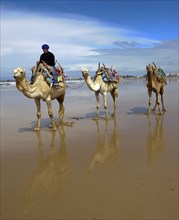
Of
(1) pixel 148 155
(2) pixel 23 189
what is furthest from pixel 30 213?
(1) pixel 148 155

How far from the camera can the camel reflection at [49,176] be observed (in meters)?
4.32

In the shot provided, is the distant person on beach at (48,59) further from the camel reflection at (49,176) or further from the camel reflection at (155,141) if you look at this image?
the camel reflection at (155,141)

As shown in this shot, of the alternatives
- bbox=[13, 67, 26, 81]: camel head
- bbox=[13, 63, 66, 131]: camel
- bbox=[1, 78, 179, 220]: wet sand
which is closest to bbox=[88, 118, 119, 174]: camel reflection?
bbox=[1, 78, 179, 220]: wet sand

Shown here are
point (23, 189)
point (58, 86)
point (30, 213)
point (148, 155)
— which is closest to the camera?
point (30, 213)

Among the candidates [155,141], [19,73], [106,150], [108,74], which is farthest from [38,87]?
[155,141]

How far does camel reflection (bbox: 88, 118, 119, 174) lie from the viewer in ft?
19.0

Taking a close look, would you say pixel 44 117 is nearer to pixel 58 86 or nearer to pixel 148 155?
pixel 58 86

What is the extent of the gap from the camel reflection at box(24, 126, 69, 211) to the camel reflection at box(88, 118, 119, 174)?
566mm

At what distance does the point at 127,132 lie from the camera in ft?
27.9

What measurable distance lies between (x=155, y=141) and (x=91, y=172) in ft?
8.72

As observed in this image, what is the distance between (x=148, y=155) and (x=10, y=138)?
151 inches

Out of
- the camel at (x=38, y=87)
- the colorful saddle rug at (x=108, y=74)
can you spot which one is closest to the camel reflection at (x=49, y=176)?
the camel at (x=38, y=87)

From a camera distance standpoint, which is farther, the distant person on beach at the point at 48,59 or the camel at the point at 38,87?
the distant person on beach at the point at 48,59

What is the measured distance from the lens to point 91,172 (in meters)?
5.23
